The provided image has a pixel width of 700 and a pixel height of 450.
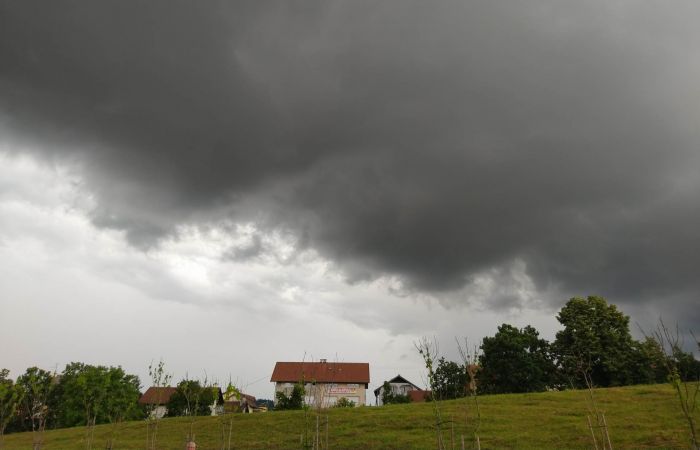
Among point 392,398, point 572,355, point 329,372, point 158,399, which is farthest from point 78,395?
point 572,355

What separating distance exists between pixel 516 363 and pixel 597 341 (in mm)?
11535

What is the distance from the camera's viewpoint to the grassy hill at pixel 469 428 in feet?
94.7

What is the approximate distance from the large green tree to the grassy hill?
52.3ft

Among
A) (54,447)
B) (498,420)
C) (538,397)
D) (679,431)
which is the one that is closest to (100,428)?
(54,447)

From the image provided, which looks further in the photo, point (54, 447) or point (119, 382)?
point (119, 382)

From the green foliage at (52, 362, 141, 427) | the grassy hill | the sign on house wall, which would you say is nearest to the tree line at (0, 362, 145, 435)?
the green foliage at (52, 362, 141, 427)

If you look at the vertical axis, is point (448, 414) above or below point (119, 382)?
below

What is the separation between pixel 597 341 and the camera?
6250 cm

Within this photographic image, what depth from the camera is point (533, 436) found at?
98.5 ft

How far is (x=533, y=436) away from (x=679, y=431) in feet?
28.5

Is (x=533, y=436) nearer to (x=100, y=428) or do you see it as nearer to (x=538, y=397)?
(x=538, y=397)

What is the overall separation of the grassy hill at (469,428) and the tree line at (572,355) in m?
16.7

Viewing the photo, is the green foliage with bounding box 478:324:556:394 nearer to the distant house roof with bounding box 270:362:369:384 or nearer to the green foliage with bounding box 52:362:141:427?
the distant house roof with bounding box 270:362:369:384

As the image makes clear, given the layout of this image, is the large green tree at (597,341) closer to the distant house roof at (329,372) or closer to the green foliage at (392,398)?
the green foliage at (392,398)
